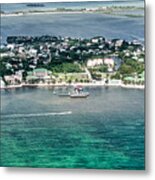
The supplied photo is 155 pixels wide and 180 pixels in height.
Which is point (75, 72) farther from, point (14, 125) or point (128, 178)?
point (128, 178)

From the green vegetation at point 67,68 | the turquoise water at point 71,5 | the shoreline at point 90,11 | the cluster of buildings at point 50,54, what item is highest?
the turquoise water at point 71,5

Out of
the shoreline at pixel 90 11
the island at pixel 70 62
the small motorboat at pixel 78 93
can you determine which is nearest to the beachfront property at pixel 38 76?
the island at pixel 70 62

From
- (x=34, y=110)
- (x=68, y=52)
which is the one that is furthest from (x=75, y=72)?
(x=34, y=110)

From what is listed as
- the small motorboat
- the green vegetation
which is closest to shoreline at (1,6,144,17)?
the green vegetation

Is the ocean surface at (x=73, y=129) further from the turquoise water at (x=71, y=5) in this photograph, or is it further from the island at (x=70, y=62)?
the turquoise water at (x=71, y=5)

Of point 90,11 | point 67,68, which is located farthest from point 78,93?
point 90,11

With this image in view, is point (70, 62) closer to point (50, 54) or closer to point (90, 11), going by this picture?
point (50, 54)

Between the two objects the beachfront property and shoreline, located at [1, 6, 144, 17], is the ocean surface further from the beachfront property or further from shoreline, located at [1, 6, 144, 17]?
shoreline, located at [1, 6, 144, 17]

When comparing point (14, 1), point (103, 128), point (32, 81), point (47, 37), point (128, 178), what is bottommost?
point (128, 178)
